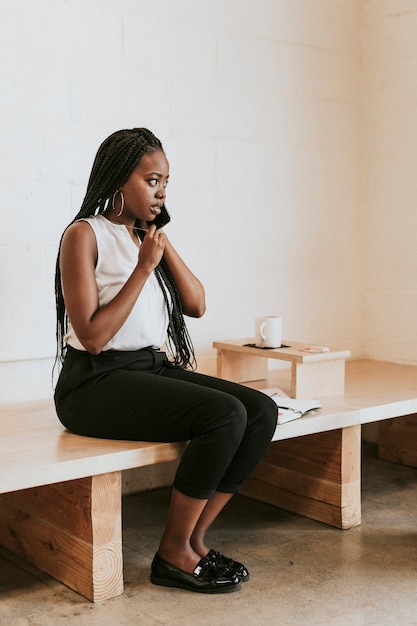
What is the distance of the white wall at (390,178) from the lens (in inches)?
129

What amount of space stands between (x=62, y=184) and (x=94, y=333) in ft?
2.48

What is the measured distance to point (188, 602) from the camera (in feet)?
6.58

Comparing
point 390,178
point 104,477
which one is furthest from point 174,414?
point 390,178

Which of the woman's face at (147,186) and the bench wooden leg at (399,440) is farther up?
the woman's face at (147,186)

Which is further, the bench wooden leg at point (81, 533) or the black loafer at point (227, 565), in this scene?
the black loafer at point (227, 565)

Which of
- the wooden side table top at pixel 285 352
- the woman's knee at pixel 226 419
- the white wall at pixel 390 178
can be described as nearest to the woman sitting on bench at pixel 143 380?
the woman's knee at pixel 226 419

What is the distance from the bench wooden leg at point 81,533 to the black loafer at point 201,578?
12 centimetres

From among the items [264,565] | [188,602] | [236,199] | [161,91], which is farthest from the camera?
[236,199]

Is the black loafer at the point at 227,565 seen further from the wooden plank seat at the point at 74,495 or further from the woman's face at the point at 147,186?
the woman's face at the point at 147,186

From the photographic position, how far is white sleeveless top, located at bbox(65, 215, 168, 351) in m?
2.16

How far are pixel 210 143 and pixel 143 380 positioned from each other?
3.90 feet

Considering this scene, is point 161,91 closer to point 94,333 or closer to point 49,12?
point 49,12

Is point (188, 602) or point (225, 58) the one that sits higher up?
point (225, 58)

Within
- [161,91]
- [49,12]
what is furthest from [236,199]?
[49,12]
